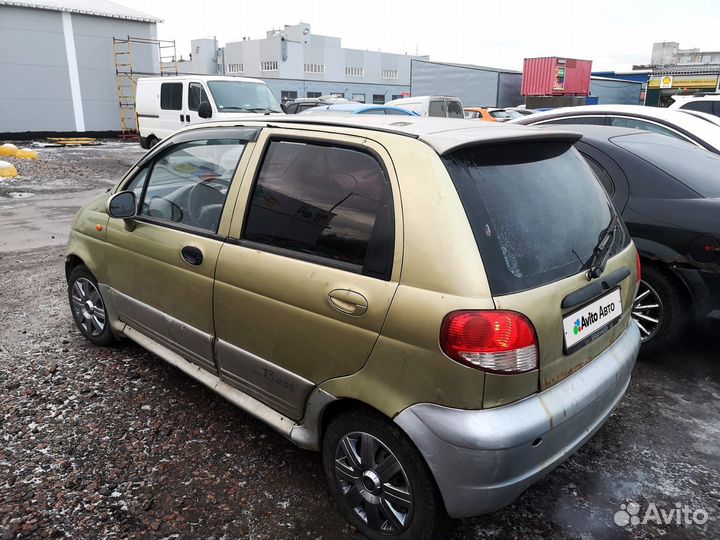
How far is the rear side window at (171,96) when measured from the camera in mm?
13641

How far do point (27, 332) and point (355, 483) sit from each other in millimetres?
3346

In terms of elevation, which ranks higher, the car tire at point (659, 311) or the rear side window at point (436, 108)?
the rear side window at point (436, 108)

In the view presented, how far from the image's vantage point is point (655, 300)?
151 inches

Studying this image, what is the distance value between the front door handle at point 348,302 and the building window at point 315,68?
60.2m

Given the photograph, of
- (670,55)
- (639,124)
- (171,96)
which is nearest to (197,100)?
(171,96)

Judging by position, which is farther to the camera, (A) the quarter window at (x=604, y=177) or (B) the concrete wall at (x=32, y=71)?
(B) the concrete wall at (x=32, y=71)

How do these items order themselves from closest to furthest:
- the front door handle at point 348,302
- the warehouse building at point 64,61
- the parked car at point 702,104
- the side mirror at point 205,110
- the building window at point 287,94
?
the front door handle at point 348,302 < the parked car at point 702,104 < the side mirror at point 205,110 < the warehouse building at point 64,61 < the building window at point 287,94

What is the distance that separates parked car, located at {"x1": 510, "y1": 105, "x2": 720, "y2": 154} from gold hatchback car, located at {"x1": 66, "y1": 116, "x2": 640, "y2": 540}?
3.43m

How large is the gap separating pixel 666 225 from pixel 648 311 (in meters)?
0.64

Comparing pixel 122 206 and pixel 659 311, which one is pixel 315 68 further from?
pixel 659 311

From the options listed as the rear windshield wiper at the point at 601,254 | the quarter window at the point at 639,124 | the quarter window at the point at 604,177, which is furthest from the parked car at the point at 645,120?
the rear windshield wiper at the point at 601,254

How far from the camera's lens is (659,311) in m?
3.81

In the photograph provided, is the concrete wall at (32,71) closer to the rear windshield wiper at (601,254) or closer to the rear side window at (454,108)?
the rear side window at (454,108)

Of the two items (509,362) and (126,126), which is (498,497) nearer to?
(509,362)
